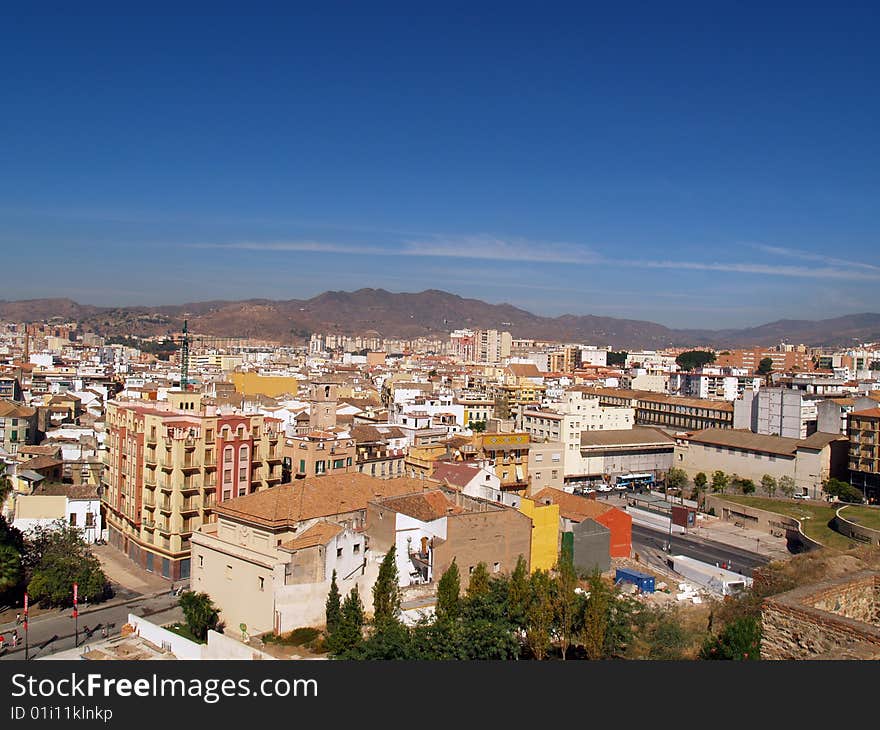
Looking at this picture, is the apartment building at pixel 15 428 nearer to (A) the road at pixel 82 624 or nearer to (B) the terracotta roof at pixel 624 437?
(A) the road at pixel 82 624

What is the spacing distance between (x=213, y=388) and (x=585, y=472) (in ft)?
78.1

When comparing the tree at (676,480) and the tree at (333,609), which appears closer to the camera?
the tree at (333,609)

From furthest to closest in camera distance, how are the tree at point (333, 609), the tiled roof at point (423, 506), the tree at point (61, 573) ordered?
1. the tree at point (61, 573)
2. the tiled roof at point (423, 506)
3. the tree at point (333, 609)

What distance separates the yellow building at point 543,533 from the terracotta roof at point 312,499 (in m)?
3.22

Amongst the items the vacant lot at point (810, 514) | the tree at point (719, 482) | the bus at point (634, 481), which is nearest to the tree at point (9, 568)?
the vacant lot at point (810, 514)

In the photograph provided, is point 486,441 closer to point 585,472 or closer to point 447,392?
point 585,472

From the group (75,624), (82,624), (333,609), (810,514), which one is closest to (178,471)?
(82,624)

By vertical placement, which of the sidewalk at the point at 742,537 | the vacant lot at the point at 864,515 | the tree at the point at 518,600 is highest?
the tree at the point at 518,600

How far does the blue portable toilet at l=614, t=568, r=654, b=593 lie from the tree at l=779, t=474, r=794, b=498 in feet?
65.0

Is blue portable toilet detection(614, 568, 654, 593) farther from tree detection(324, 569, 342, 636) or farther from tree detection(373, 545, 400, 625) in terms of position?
tree detection(324, 569, 342, 636)

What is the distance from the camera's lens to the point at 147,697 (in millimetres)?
6320

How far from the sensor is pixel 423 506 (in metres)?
19.0

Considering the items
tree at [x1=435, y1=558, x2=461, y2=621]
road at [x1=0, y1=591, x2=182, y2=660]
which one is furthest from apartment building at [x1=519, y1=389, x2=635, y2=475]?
tree at [x1=435, y1=558, x2=461, y2=621]

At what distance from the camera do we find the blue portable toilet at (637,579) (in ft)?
73.7
